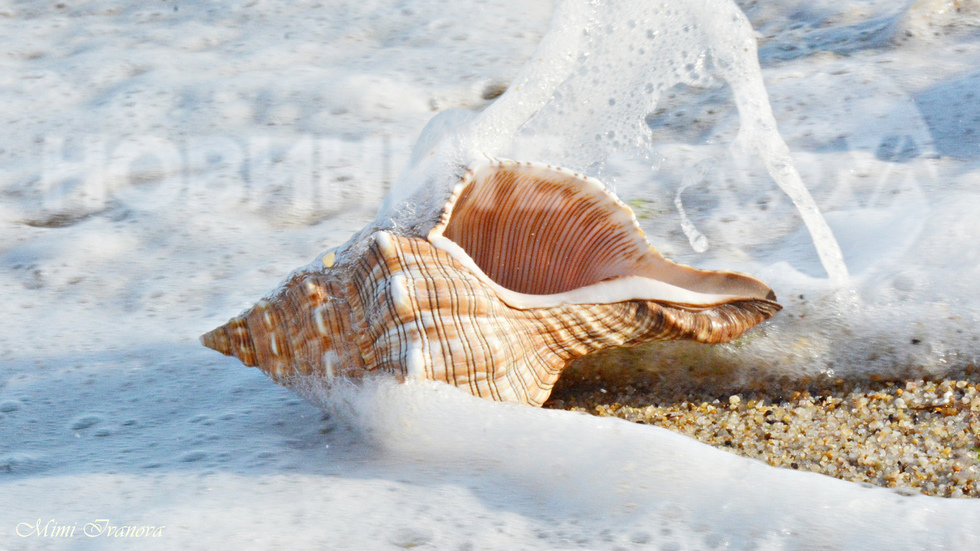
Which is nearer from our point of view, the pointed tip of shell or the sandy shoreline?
the sandy shoreline

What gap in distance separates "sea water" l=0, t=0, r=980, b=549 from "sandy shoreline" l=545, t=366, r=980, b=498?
0.08 meters

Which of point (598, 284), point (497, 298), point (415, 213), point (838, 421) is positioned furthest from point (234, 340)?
point (838, 421)

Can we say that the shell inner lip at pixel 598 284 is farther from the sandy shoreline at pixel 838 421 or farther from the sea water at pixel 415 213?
the sandy shoreline at pixel 838 421

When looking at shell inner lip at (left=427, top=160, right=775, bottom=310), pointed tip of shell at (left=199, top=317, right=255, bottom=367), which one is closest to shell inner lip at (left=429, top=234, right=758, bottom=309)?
shell inner lip at (left=427, top=160, right=775, bottom=310)

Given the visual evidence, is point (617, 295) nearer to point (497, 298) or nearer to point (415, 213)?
point (497, 298)

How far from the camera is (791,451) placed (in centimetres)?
168

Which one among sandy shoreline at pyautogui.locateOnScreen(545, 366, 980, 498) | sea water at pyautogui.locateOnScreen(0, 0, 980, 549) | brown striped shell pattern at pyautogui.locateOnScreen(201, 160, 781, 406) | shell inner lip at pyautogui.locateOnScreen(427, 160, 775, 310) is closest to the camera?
sea water at pyautogui.locateOnScreen(0, 0, 980, 549)

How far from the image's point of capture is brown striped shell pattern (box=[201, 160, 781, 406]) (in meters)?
1.67

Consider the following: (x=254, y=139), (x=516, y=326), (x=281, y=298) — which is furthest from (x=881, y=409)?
(x=254, y=139)

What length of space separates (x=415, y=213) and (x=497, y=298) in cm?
29

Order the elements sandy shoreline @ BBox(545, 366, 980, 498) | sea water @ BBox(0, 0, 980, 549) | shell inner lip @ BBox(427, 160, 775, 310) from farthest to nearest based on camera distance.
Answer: shell inner lip @ BBox(427, 160, 775, 310) → sandy shoreline @ BBox(545, 366, 980, 498) → sea water @ BBox(0, 0, 980, 549)

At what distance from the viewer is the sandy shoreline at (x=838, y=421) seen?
5.16 ft

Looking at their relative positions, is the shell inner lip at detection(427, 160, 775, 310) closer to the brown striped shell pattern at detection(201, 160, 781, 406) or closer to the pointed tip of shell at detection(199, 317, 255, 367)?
the brown striped shell pattern at detection(201, 160, 781, 406)

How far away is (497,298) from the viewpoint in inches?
70.0
